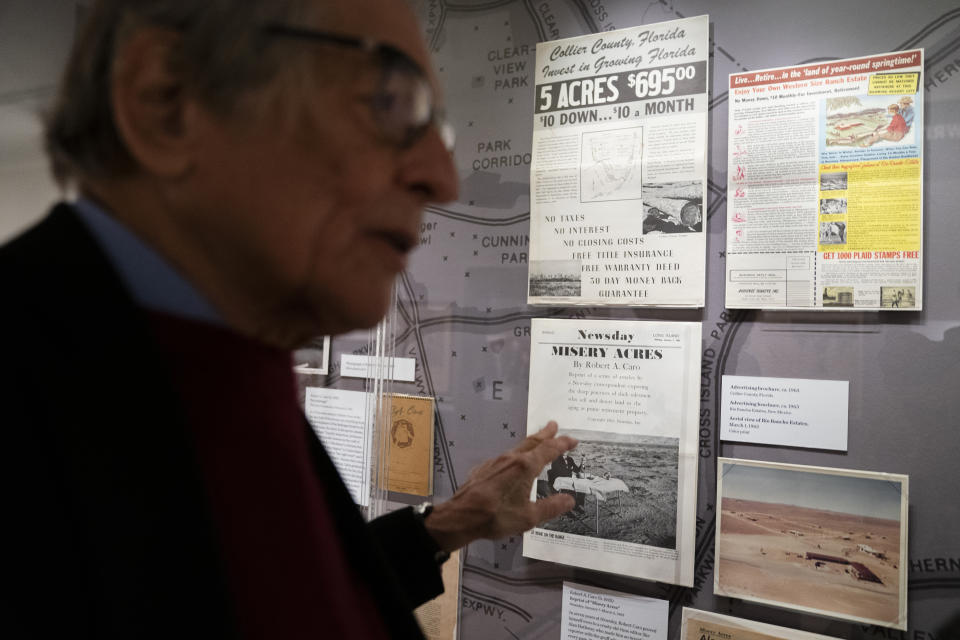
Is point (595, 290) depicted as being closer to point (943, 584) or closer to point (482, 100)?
point (482, 100)

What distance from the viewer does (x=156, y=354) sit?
1.34ft


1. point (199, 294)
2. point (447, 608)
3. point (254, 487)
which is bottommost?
point (447, 608)

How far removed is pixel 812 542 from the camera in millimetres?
1173

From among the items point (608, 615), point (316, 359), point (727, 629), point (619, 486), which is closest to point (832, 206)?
point (619, 486)

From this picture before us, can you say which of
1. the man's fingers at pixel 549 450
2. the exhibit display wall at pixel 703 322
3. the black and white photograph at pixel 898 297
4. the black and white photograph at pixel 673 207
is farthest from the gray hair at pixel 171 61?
the black and white photograph at pixel 898 297

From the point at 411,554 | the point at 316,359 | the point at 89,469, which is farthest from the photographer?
the point at 316,359

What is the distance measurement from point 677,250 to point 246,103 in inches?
41.6

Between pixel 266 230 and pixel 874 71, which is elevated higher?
pixel 874 71

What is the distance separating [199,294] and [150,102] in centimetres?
14

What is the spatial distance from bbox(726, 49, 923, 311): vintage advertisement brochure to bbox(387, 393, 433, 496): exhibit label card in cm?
79

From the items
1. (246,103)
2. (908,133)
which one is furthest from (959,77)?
(246,103)

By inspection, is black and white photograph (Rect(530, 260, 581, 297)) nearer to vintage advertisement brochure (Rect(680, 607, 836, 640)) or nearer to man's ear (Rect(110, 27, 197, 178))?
vintage advertisement brochure (Rect(680, 607, 836, 640))

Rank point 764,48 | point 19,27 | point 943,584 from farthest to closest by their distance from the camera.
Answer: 1. point 19,27
2. point 764,48
3. point 943,584

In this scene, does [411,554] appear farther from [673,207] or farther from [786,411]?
[673,207]
